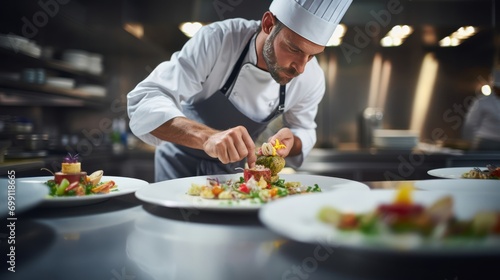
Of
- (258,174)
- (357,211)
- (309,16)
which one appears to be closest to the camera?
(357,211)

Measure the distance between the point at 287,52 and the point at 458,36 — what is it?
9.68 ft

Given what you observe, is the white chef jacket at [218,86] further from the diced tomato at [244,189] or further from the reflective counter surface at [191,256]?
the reflective counter surface at [191,256]

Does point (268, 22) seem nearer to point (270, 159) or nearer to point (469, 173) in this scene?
point (270, 159)

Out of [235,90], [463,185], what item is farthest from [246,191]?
[235,90]

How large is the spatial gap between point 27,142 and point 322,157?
2.24m

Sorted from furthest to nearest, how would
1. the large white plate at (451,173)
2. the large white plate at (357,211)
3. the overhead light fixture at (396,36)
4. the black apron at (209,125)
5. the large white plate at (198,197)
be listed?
the overhead light fixture at (396,36) → the black apron at (209,125) → the large white plate at (451,173) → the large white plate at (198,197) → the large white plate at (357,211)

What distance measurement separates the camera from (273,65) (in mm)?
1376

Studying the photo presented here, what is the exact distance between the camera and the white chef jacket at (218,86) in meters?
1.23

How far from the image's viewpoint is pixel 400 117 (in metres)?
4.09

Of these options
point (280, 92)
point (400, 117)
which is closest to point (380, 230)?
point (280, 92)

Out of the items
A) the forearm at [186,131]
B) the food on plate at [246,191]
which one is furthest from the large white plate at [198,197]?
the forearm at [186,131]

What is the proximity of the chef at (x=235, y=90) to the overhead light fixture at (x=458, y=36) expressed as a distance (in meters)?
2.05

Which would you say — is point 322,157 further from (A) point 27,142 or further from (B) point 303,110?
(A) point 27,142

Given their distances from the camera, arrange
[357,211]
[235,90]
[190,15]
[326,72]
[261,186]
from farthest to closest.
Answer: [326,72] < [190,15] < [235,90] < [261,186] < [357,211]
